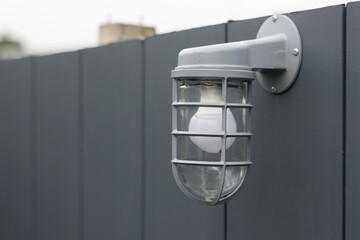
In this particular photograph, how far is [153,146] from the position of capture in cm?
271

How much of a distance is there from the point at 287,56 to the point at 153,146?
1006 mm

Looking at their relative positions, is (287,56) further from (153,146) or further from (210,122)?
(153,146)

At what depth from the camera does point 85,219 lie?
129 inches

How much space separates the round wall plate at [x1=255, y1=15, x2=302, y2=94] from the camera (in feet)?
6.07

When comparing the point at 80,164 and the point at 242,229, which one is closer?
the point at 242,229

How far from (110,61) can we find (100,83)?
153mm

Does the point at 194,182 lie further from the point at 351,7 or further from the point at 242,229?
the point at 351,7

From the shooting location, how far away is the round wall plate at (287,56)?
6.07 ft

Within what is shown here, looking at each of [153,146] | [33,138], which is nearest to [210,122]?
[153,146]

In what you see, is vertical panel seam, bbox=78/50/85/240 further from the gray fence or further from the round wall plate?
the round wall plate

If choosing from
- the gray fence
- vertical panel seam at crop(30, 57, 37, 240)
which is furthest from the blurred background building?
vertical panel seam at crop(30, 57, 37, 240)

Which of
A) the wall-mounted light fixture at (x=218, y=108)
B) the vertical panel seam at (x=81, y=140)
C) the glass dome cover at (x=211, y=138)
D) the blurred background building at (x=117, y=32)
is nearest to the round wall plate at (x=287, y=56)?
the wall-mounted light fixture at (x=218, y=108)

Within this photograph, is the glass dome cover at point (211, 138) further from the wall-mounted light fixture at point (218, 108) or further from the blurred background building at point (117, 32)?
the blurred background building at point (117, 32)

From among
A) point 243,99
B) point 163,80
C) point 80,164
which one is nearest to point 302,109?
point 243,99
